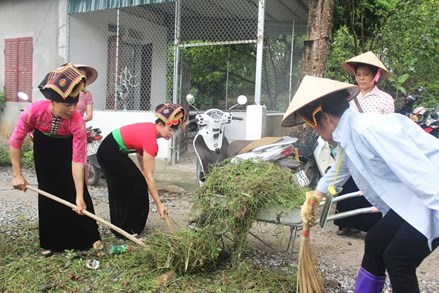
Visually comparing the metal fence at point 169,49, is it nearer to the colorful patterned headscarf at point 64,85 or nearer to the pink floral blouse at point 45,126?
the pink floral blouse at point 45,126

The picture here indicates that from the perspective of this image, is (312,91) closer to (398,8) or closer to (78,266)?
(78,266)

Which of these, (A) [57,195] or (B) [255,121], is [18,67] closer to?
(B) [255,121]

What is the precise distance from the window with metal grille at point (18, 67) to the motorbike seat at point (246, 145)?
590cm

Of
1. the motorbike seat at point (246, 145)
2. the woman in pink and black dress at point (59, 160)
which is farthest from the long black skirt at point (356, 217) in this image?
the woman in pink and black dress at point (59, 160)

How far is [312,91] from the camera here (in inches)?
89.7

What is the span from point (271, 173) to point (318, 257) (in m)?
1.14

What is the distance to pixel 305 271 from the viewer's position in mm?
2850

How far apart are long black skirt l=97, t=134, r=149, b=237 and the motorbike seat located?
1410 millimetres

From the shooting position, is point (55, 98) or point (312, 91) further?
point (55, 98)

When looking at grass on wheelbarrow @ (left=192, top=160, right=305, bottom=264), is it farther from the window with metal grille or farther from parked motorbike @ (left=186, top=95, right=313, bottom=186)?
the window with metal grille

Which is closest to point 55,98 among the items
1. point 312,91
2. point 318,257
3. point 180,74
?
point 312,91

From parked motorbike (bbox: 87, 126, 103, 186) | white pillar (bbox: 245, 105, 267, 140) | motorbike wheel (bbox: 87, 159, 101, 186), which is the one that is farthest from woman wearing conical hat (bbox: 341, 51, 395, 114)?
motorbike wheel (bbox: 87, 159, 101, 186)

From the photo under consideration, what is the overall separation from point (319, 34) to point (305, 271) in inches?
177

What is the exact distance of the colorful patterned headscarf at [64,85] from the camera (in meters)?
3.28
